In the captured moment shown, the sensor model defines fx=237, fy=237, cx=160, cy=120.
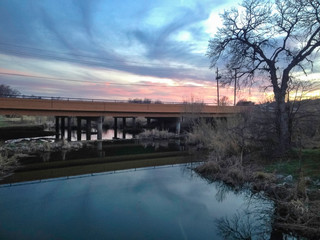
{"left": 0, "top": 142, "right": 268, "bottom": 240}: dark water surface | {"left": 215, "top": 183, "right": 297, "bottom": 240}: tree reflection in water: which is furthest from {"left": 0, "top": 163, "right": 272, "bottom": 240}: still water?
{"left": 215, "top": 183, "right": 297, "bottom": 240}: tree reflection in water

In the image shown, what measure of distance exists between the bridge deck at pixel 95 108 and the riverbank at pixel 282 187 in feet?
42.5

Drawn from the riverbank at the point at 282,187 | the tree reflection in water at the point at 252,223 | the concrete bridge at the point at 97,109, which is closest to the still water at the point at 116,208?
the tree reflection in water at the point at 252,223

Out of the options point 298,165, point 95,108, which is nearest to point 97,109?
point 95,108

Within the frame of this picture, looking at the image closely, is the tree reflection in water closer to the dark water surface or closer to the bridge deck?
the dark water surface

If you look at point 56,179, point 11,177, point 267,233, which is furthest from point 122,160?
point 267,233

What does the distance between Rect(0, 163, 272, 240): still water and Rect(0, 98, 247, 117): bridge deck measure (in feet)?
54.2

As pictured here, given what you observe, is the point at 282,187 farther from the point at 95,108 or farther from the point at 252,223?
the point at 95,108

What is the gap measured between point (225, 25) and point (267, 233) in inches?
616

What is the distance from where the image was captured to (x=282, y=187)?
8453 millimetres

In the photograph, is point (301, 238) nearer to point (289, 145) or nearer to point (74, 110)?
point (289, 145)

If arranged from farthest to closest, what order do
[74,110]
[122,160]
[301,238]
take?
1. [74,110]
2. [122,160]
3. [301,238]

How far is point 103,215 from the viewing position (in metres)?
7.38

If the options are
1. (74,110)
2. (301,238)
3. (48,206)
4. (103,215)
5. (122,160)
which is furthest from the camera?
(74,110)

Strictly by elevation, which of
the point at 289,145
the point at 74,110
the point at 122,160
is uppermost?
the point at 74,110
